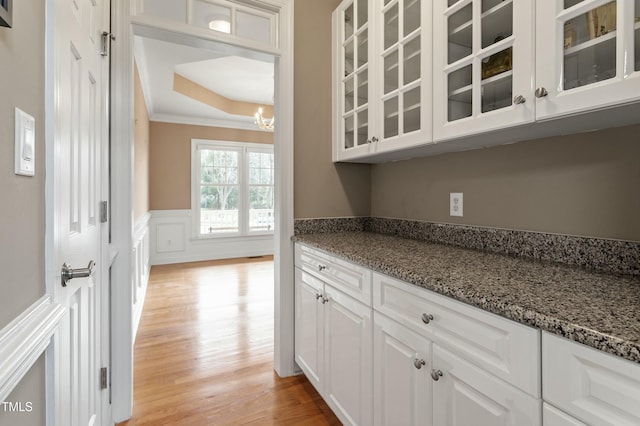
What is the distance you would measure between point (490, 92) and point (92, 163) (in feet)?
5.17

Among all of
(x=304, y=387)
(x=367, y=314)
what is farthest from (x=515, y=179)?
(x=304, y=387)

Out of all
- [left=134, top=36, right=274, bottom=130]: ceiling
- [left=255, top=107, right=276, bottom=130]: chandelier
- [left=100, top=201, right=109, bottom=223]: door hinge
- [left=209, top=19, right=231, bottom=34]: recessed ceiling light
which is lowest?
[left=100, top=201, right=109, bottom=223]: door hinge

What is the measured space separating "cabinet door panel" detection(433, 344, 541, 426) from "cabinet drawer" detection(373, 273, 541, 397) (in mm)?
25

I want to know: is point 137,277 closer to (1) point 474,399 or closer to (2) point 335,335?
(2) point 335,335

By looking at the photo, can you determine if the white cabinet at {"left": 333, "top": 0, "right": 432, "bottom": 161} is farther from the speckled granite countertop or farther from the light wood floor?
the light wood floor

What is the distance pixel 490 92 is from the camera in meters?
1.18

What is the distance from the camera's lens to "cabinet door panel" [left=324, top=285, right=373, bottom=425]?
1309 millimetres

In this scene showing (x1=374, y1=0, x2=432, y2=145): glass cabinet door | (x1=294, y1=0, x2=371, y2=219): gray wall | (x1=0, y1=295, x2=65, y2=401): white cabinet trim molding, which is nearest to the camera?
(x1=0, y1=295, x2=65, y2=401): white cabinet trim molding

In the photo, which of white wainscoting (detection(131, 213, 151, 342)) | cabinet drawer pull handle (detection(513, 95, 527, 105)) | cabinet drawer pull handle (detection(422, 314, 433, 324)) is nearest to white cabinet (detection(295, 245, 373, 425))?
cabinet drawer pull handle (detection(422, 314, 433, 324))

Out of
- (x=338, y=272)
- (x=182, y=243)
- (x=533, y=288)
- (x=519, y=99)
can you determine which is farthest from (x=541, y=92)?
(x=182, y=243)

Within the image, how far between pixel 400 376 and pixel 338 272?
20.8 inches

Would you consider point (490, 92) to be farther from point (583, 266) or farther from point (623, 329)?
point (623, 329)

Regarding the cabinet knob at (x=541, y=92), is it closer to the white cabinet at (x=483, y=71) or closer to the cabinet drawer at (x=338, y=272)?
the white cabinet at (x=483, y=71)

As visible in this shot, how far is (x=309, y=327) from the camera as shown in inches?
72.4
